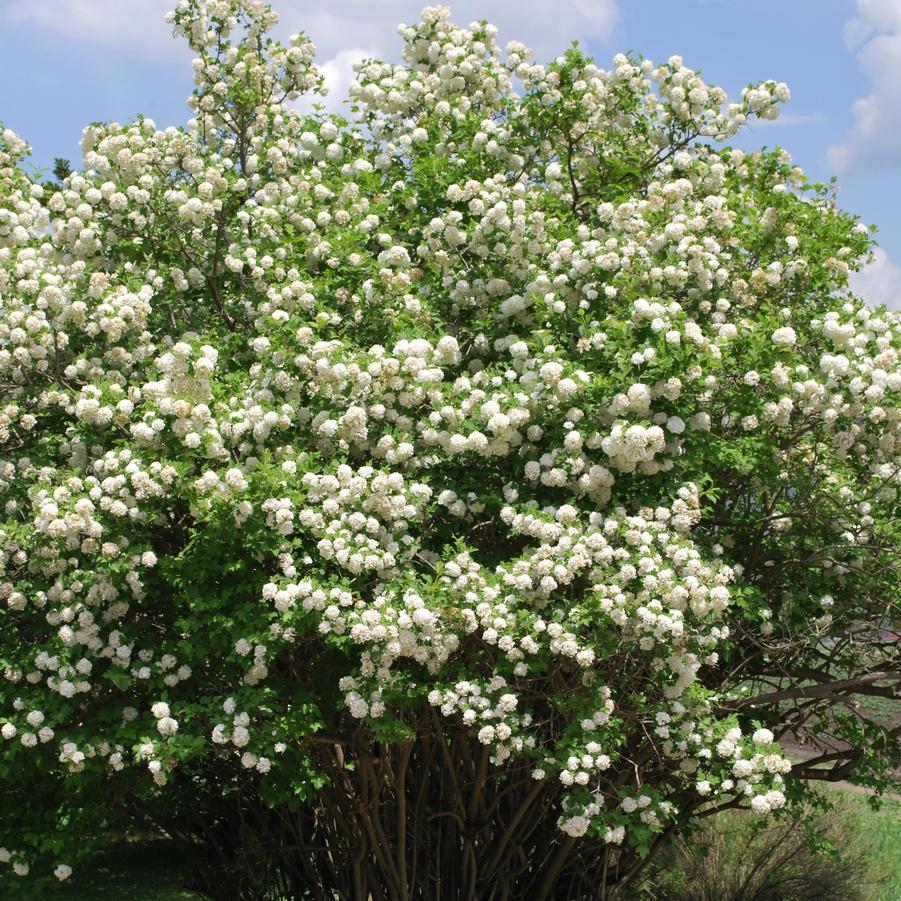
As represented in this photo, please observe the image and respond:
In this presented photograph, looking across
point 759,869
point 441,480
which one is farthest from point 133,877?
point 441,480

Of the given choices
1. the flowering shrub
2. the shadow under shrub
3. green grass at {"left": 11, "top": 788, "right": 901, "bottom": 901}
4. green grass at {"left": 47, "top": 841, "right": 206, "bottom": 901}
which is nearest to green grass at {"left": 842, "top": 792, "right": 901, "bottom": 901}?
green grass at {"left": 11, "top": 788, "right": 901, "bottom": 901}

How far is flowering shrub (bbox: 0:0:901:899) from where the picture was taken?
5617mm

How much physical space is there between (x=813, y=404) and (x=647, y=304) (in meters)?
1.08

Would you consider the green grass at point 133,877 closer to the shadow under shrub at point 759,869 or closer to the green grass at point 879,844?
the shadow under shrub at point 759,869

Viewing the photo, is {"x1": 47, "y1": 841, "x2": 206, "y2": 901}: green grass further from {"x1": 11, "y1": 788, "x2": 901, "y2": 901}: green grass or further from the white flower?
the white flower

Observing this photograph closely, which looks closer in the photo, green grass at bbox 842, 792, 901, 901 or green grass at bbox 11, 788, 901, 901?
green grass at bbox 11, 788, 901, 901

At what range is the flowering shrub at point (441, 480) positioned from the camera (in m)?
5.62

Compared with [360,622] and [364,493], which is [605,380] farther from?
[360,622]

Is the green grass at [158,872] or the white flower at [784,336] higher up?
the white flower at [784,336]

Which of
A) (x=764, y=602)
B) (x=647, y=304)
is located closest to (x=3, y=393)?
(x=647, y=304)

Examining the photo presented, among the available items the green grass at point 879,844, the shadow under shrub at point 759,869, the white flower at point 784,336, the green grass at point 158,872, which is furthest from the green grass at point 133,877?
the white flower at point 784,336

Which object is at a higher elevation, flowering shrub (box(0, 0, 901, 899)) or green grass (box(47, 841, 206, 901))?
flowering shrub (box(0, 0, 901, 899))

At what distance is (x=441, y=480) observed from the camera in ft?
21.0

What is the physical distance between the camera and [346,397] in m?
6.21
